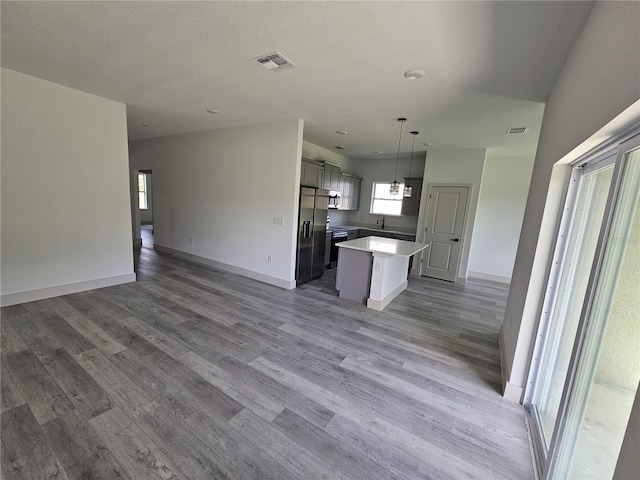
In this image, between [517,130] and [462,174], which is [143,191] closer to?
[462,174]

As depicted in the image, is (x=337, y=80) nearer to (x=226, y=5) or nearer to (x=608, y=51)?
(x=226, y=5)

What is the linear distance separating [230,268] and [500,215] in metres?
5.79

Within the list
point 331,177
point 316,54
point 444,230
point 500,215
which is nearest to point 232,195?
point 331,177

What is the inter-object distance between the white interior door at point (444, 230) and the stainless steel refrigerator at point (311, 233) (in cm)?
241

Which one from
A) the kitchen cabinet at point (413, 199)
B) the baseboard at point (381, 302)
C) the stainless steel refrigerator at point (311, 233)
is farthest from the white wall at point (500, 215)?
the stainless steel refrigerator at point (311, 233)

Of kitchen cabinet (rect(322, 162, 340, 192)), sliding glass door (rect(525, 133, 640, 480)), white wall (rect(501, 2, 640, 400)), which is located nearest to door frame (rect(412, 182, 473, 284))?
kitchen cabinet (rect(322, 162, 340, 192))

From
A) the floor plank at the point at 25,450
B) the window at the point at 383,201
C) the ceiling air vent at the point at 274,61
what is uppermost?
the ceiling air vent at the point at 274,61

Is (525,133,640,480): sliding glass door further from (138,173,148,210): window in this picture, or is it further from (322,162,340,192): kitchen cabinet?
(138,173,148,210): window

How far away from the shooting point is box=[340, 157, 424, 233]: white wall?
6.57 metres

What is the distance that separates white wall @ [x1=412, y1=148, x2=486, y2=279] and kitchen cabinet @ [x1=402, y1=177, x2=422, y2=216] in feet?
1.58

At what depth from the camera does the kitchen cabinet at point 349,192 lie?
A: 645cm

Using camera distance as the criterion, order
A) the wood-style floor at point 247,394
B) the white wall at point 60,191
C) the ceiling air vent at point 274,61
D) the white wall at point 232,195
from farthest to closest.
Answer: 1. the white wall at point 232,195
2. the white wall at point 60,191
3. the ceiling air vent at point 274,61
4. the wood-style floor at point 247,394

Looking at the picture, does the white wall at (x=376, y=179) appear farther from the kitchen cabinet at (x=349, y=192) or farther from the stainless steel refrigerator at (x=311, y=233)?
the stainless steel refrigerator at (x=311, y=233)

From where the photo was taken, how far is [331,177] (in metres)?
5.88
